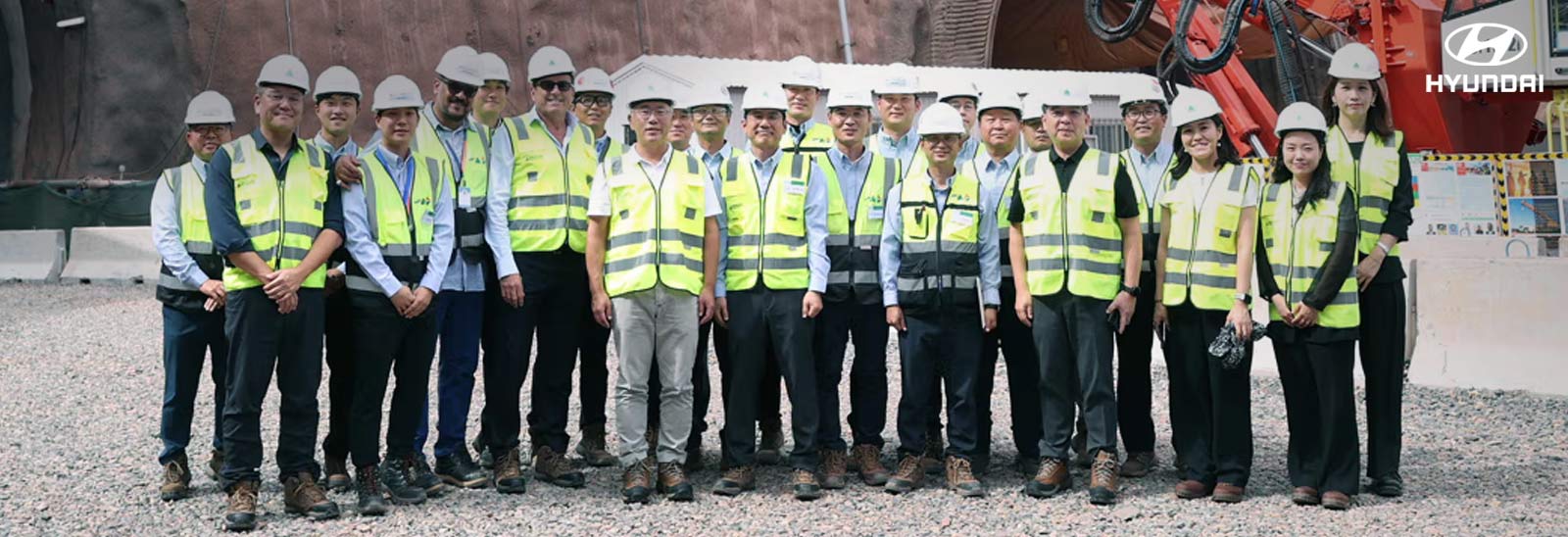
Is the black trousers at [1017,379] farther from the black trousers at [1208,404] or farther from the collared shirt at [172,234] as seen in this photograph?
the collared shirt at [172,234]

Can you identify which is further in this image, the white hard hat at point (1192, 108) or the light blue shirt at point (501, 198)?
the light blue shirt at point (501, 198)

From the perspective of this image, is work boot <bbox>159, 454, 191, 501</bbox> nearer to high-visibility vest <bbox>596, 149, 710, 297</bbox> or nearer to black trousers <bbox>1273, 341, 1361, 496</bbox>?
high-visibility vest <bbox>596, 149, 710, 297</bbox>

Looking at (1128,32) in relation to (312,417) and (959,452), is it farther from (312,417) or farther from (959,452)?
(312,417)

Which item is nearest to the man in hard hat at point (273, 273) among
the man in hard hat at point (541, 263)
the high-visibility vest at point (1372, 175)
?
the man in hard hat at point (541, 263)

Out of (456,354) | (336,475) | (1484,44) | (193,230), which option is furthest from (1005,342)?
(1484,44)

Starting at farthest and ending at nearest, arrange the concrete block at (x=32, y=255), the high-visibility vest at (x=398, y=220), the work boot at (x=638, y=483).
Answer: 1. the concrete block at (x=32, y=255)
2. the work boot at (x=638, y=483)
3. the high-visibility vest at (x=398, y=220)

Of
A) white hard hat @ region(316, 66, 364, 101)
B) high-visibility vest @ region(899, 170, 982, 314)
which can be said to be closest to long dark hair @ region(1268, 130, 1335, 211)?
high-visibility vest @ region(899, 170, 982, 314)

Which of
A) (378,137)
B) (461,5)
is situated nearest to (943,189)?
(378,137)

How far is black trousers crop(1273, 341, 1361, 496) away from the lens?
261 inches

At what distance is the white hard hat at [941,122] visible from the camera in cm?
715

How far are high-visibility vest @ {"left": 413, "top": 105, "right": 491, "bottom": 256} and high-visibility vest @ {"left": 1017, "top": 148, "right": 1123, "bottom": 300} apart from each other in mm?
2464

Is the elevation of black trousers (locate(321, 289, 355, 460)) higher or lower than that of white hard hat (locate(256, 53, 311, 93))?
→ lower

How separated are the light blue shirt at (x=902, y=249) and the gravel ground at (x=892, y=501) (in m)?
0.89

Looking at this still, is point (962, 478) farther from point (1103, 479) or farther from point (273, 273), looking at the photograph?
point (273, 273)
